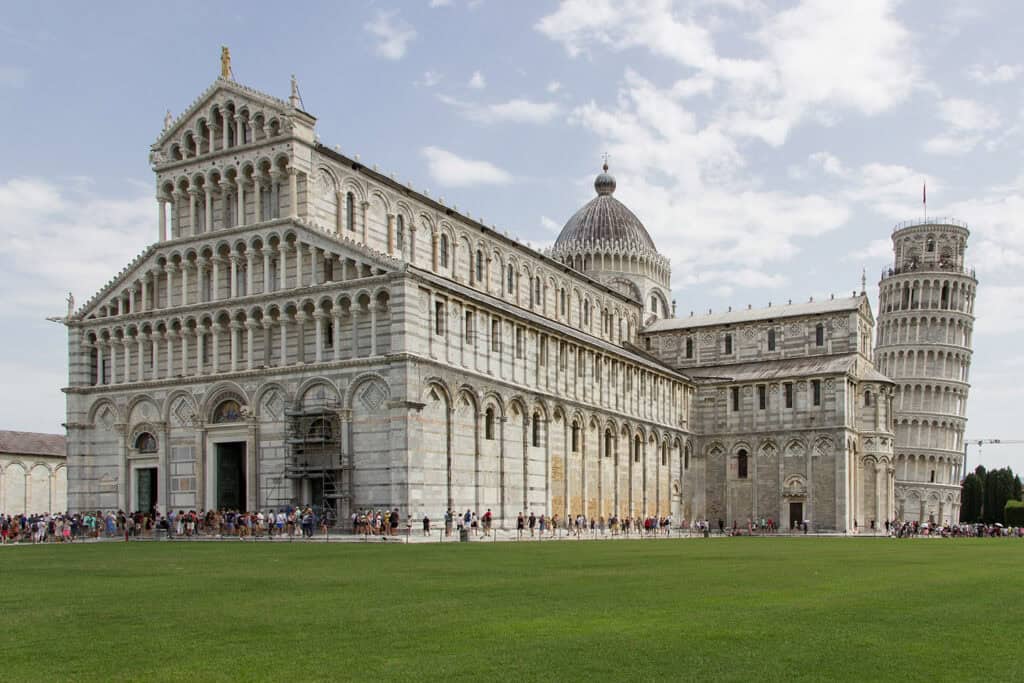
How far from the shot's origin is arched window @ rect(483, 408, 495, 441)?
5269 cm

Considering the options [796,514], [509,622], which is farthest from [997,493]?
[509,622]

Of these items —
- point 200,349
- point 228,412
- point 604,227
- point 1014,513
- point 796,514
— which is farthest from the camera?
point 1014,513

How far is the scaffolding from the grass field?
22115mm

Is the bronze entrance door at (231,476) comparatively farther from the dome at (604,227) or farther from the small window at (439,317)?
the dome at (604,227)

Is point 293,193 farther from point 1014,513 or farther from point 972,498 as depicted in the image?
point 972,498

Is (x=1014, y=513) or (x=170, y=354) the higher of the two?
(x=170, y=354)

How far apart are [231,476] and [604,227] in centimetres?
4332

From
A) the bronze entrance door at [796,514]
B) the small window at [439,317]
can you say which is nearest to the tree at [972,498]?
the bronze entrance door at [796,514]

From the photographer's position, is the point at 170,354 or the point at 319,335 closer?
the point at 319,335

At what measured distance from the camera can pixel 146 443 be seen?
180ft

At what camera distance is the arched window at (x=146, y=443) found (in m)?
54.3

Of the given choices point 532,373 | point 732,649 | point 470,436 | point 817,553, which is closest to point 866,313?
point 532,373

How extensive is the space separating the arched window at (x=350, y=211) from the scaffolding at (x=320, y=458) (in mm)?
9761

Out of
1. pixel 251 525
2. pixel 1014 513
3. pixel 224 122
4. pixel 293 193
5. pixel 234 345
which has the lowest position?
pixel 1014 513
